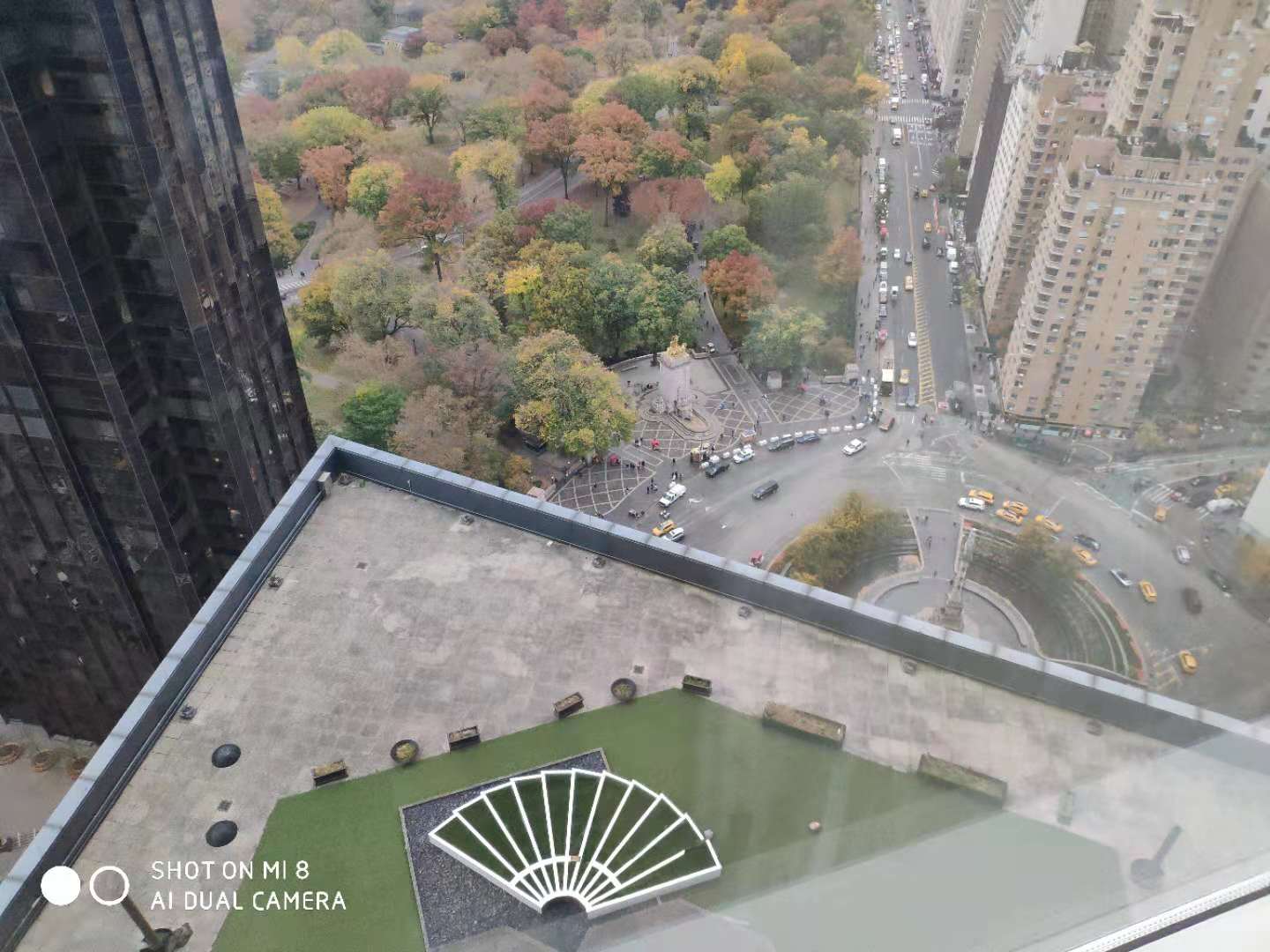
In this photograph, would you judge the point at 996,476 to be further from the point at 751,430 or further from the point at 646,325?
the point at 646,325

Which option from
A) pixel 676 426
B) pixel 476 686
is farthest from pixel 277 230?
pixel 476 686

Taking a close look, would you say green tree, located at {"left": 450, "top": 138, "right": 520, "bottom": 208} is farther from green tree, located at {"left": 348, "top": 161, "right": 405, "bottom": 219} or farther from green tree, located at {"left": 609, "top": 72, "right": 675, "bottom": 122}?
green tree, located at {"left": 609, "top": 72, "right": 675, "bottom": 122}

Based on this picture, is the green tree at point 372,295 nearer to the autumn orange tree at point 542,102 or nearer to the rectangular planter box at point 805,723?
the autumn orange tree at point 542,102

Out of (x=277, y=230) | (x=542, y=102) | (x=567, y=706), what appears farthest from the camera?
(x=542, y=102)

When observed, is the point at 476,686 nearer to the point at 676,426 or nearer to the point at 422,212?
the point at 676,426

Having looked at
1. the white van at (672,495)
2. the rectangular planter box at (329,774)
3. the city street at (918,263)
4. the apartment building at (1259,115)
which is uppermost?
the apartment building at (1259,115)

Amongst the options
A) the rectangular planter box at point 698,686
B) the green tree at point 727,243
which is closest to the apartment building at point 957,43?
the green tree at point 727,243
